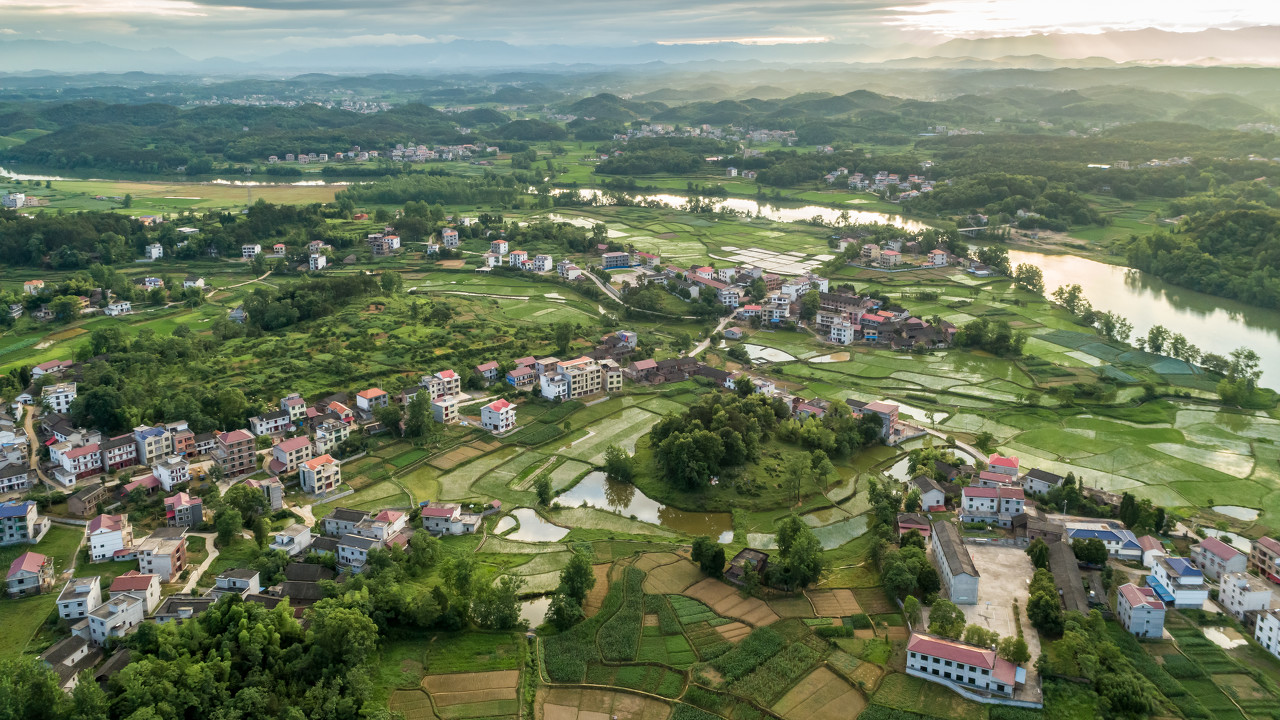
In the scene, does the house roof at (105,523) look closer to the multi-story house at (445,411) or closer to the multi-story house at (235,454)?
the multi-story house at (235,454)

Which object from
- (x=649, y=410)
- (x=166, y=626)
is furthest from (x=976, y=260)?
(x=166, y=626)

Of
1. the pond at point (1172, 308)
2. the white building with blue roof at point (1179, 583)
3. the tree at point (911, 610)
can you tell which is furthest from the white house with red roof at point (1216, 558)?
the pond at point (1172, 308)

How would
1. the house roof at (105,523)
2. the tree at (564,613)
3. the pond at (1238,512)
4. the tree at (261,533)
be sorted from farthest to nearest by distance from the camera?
the pond at (1238,512)
the tree at (261,533)
the house roof at (105,523)
the tree at (564,613)

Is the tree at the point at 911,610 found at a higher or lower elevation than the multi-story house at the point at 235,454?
higher

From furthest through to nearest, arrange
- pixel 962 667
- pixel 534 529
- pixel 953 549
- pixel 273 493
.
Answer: pixel 273 493, pixel 534 529, pixel 953 549, pixel 962 667

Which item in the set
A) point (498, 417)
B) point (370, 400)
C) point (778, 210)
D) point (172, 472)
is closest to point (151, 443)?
point (172, 472)

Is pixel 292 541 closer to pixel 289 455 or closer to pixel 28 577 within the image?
pixel 289 455
